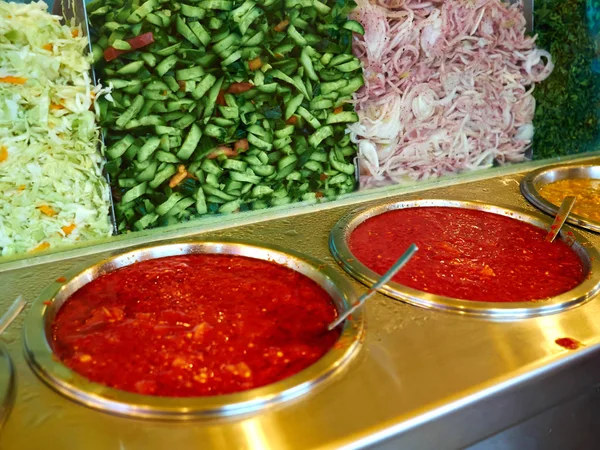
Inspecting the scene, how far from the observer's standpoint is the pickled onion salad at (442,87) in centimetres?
206

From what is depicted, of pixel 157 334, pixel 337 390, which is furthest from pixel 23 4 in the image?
pixel 337 390

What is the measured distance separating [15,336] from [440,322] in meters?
0.95

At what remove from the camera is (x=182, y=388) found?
1085 millimetres

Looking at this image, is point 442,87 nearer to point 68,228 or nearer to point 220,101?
point 220,101

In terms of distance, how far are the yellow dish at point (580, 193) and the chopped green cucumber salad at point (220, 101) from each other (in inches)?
33.0

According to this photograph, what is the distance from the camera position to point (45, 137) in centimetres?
159

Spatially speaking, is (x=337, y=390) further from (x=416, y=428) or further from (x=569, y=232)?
(x=569, y=232)

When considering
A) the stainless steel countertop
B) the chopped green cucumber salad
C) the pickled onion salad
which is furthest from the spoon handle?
the chopped green cucumber salad

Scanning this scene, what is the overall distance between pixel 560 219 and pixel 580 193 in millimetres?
495

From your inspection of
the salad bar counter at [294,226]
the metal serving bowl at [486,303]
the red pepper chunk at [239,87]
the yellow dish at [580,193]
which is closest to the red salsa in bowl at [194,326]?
the salad bar counter at [294,226]

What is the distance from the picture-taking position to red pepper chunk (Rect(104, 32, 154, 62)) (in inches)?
63.1

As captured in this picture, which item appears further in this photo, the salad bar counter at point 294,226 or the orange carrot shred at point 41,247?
the orange carrot shred at point 41,247

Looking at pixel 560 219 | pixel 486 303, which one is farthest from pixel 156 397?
pixel 560 219

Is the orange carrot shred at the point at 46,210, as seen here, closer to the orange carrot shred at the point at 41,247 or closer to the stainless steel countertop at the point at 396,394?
the orange carrot shred at the point at 41,247
